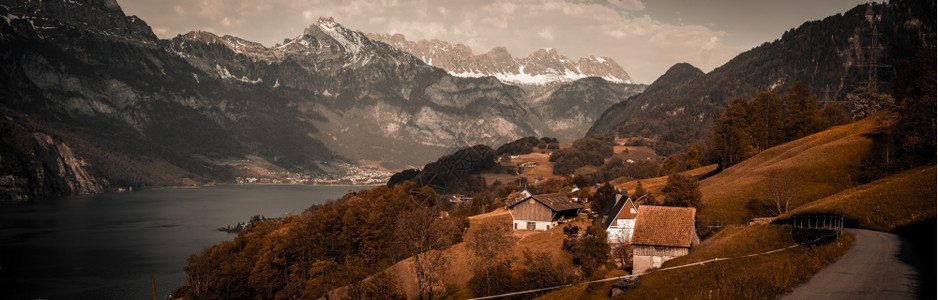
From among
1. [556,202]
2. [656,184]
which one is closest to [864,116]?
[656,184]

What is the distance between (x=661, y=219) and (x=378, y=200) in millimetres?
54281

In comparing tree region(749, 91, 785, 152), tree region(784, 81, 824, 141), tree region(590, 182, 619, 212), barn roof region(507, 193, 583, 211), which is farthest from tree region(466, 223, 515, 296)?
tree region(784, 81, 824, 141)

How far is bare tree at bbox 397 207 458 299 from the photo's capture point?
185 ft

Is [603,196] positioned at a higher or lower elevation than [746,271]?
higher

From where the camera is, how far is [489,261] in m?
53.1

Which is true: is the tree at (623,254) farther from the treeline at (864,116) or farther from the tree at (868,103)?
the tree at (868,103)

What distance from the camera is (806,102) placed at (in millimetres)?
98625

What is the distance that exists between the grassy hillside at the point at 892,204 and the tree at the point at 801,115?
61535mm

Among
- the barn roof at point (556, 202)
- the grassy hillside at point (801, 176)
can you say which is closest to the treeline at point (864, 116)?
the grassy hillside at point (801, 176)

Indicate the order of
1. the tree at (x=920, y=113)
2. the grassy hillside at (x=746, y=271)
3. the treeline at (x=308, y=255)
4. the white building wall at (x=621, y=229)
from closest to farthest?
1. the grassy hillside at (x=746, y=271)
2. the tree at (x=920, y=113)
3. the white building wall at (x=621, y=229)
4. the treeline at (x=308, y=255)

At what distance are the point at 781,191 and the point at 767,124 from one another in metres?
47.7

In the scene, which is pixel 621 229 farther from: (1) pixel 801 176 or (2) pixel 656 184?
(2) pixel 656 184

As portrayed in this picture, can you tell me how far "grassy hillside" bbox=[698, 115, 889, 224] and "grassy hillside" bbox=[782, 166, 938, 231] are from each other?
50.6ft

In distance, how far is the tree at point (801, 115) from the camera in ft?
317
